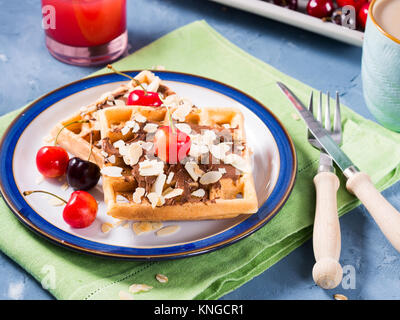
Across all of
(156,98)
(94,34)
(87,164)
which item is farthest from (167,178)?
(94,34)

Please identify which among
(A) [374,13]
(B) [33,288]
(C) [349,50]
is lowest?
(B) [33,288]

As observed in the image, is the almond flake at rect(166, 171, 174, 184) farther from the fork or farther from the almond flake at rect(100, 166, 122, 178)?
the fork

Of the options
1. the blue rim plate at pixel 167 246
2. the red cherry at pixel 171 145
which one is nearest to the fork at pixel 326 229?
the blue rim plate at pixel 167 246

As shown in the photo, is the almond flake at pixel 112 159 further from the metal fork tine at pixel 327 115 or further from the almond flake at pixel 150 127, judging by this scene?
the metal fork tine at pixel 327 115

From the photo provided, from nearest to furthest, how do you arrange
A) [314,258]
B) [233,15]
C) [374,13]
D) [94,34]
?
[314,258] → [374,13] → [94,34] → [233,15]

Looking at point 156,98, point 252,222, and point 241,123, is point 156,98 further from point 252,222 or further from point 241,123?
point 252,222

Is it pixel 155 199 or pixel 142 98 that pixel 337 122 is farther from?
pixel 155 199

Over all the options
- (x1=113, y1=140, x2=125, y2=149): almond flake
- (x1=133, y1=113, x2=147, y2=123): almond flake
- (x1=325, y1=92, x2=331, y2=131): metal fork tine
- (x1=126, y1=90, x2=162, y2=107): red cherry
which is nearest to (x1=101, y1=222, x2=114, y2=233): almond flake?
(x1=113, y1=140, x2=125, y2=149): almond flake
